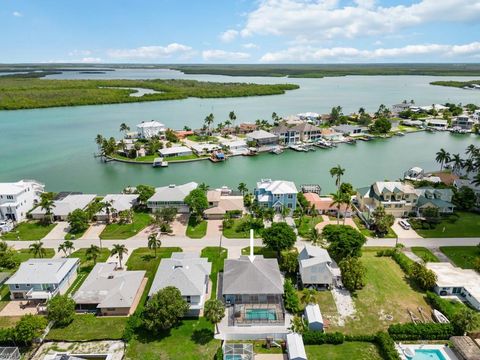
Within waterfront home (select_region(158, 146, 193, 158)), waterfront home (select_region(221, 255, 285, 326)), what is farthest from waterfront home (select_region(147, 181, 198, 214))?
waterfront home (select_region(158, 146, 193, 158))

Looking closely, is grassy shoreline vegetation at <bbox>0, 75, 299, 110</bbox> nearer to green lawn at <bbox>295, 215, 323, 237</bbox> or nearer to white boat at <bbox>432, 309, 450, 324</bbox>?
green lawn at <bbox>295, 215, 323, 237</bbox>

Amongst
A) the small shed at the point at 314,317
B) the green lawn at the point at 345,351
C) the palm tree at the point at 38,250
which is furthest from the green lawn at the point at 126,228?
the green lawn at the point at 345,351

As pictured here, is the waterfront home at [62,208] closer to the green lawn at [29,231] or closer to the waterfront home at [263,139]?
the green lawn at [29,231]

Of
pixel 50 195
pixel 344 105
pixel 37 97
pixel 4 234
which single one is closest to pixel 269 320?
pixel 4 234

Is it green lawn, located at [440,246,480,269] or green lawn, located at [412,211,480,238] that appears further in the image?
green lawn, located at [412,211,480,238]

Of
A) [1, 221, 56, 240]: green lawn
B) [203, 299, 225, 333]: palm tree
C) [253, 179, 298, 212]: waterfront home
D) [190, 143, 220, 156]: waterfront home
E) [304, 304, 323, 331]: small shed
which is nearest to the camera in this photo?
[203, 299, 225, 333]: palm tree

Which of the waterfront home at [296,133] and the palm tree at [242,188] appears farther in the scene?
the waterfront home at [296,133]

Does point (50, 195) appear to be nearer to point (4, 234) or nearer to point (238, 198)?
point (4, 234)
